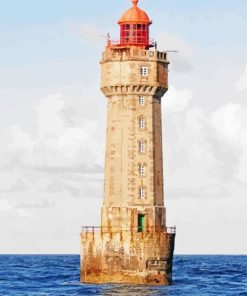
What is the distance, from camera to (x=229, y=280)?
383 ft

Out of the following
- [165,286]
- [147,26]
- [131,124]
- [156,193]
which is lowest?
[165,286]

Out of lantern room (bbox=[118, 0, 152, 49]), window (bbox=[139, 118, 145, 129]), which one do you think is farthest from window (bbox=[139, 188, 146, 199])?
lantern room (bbox=[118, 0, 152, 49])

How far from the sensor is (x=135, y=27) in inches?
3733

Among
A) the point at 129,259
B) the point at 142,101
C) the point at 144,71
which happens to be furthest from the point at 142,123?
the point at 129,259

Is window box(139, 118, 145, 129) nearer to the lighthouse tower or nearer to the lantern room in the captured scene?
the lighthouse tower

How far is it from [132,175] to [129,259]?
7646 millimetres

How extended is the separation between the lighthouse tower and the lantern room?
0.09 metres

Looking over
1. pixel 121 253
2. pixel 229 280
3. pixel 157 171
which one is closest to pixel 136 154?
pixel 157 171

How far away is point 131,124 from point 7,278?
121ft

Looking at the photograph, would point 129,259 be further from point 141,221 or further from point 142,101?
point 142,101

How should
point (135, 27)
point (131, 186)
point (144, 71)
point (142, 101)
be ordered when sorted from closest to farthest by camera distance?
point (131, 186)
point (142, 101)
point (144, 71)
point (135, 27)

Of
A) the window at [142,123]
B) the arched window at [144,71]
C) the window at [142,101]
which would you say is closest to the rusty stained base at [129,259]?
the window at [142,123]

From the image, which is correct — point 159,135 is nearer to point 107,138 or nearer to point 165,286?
point 107,138

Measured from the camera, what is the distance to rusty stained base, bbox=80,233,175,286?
90375 millimetres
